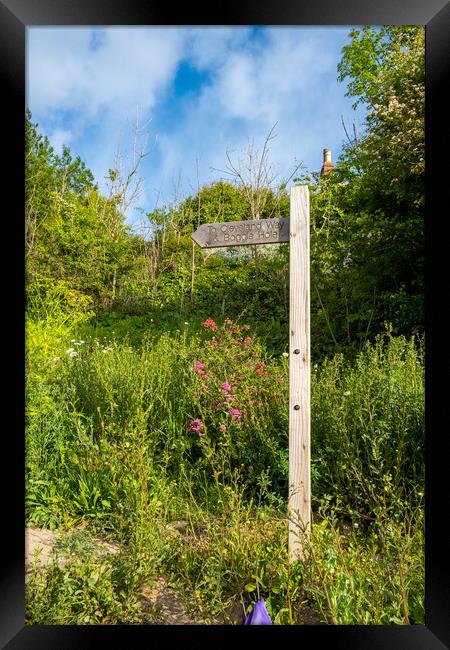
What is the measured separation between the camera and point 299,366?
231 centimetres

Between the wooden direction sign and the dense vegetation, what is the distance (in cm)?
114

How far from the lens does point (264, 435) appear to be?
311 centimetres

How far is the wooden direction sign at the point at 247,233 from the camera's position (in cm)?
243

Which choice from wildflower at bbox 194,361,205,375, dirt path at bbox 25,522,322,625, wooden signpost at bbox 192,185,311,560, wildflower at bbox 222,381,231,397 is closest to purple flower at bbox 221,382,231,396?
wildflower at bbox 222,381,231,397

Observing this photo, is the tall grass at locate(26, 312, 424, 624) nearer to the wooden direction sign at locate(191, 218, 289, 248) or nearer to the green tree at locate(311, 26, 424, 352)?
the wooden direction sign at locate(191, 218, 289, 248)

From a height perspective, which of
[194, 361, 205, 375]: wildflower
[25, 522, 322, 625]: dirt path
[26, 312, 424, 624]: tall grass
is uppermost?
[194, 361, 205, 375]: wildflower

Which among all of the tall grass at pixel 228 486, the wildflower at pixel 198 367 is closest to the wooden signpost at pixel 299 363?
the tall grass at pixel 228 486

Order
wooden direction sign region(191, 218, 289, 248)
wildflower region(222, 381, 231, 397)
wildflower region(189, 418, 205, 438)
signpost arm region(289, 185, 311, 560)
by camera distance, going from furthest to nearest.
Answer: wildflower region(222, 381, 231, 397) < wildflower region(189, 418, 205, 438) < wooden direction sign region(191, 218, 289, 248) < signpost arm region(289, 185, 311, 560)

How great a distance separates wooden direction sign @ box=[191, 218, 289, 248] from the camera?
243cm
